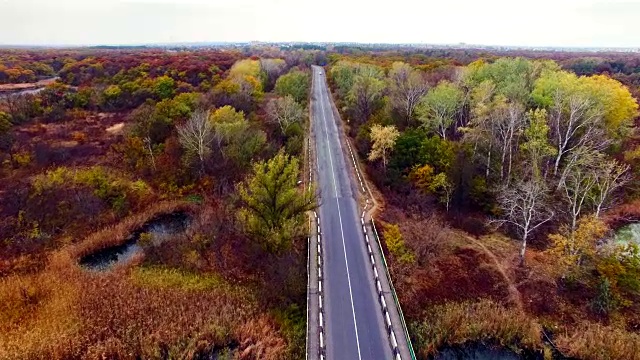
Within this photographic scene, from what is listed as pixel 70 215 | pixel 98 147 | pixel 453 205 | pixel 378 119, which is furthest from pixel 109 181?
pixel 453 205

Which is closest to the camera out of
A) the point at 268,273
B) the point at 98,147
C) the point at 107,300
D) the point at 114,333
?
the point at 114,333

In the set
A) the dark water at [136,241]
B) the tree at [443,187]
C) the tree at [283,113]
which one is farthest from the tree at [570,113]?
the dark water at [136,241]

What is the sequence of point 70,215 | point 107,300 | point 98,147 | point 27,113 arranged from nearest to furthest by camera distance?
point 107,300, point 70,215, point 98,147, point 27,113

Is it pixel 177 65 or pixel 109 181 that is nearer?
pixel 109 181

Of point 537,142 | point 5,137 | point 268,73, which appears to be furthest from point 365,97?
point 5,137

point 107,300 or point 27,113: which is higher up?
point 27,113

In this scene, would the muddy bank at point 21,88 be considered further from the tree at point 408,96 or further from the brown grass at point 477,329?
the brown grass at point 477,329

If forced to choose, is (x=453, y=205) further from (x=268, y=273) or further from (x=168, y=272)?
(x=168, y=272)

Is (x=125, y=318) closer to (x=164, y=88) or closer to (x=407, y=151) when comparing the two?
(x=407, y=151)
